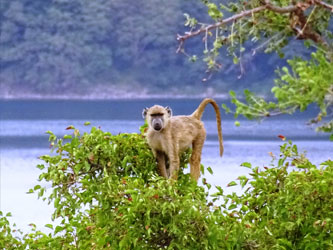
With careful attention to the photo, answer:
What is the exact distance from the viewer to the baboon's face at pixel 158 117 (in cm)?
802

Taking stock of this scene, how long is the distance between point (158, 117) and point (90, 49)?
7296cm

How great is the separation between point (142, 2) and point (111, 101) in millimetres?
9049

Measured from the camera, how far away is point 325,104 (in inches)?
234

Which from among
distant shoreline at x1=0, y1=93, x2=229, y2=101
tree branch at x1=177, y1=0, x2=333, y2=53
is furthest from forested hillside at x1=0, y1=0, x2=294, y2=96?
tree branch at x1=177, y1=0, x2=333, y2=53

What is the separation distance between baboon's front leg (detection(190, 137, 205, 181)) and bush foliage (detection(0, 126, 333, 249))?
75 millimetres

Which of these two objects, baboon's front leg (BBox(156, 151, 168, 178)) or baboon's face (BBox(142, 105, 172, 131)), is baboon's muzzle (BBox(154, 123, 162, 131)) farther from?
baboon's front leg (BBox(156, 151, 168, 178))

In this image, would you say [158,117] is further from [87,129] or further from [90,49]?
[90,49]

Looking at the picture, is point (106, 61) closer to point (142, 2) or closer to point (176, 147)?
→ point (142, 2)

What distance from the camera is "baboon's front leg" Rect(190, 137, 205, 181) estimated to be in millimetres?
8203

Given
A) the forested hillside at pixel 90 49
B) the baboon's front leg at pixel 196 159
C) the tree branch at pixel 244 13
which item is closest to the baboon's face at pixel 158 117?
the baboon's front leg at pixel 196 159

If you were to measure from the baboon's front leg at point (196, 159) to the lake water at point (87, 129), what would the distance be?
6917 mm

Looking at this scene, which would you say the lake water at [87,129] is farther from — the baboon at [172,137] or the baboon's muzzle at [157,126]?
the baboon's muzzle at [157,126]

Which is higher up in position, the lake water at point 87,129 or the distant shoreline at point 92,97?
the distant shoreline at point 92,97

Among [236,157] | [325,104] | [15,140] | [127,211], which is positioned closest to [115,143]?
[127,211]
